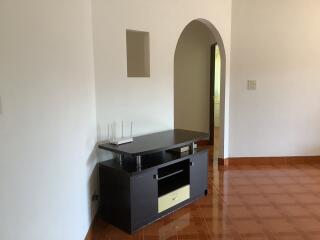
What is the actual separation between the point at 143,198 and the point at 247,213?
1075 mm

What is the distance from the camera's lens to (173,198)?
2.65m

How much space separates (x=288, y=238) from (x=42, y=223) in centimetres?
190

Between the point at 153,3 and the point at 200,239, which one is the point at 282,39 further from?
the point at 200,239

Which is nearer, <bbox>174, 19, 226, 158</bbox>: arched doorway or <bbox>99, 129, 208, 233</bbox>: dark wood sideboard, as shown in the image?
<bbox>99, 129, 208, 233</bbox>: dark wood sideboard

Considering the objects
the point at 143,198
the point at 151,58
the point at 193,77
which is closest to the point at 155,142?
the point at 143,198

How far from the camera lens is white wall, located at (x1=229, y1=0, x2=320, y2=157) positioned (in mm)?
3930

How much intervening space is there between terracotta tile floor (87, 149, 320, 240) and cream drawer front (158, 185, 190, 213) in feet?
0.37

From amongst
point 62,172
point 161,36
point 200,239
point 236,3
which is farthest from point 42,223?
point 236,3

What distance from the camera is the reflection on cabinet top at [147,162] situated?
2.31 meters

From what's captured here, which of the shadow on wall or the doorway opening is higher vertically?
the doorway opening

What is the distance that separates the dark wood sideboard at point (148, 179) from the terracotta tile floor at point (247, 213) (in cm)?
12

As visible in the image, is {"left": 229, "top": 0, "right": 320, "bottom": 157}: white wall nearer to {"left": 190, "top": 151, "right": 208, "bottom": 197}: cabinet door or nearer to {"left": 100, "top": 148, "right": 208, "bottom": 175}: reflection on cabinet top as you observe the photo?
{"left": 190, "top": 151, "right": 208, "bottom": 197}: cabinet door

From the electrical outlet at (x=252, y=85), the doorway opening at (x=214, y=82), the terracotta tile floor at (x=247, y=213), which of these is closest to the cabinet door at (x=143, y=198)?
the terracotta tile floor at (x=247, y=213)

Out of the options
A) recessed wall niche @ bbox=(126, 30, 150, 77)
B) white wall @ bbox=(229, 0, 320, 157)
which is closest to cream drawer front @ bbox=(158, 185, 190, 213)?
recessed wall niche @ bbox=(126, 30, 150, 77)
